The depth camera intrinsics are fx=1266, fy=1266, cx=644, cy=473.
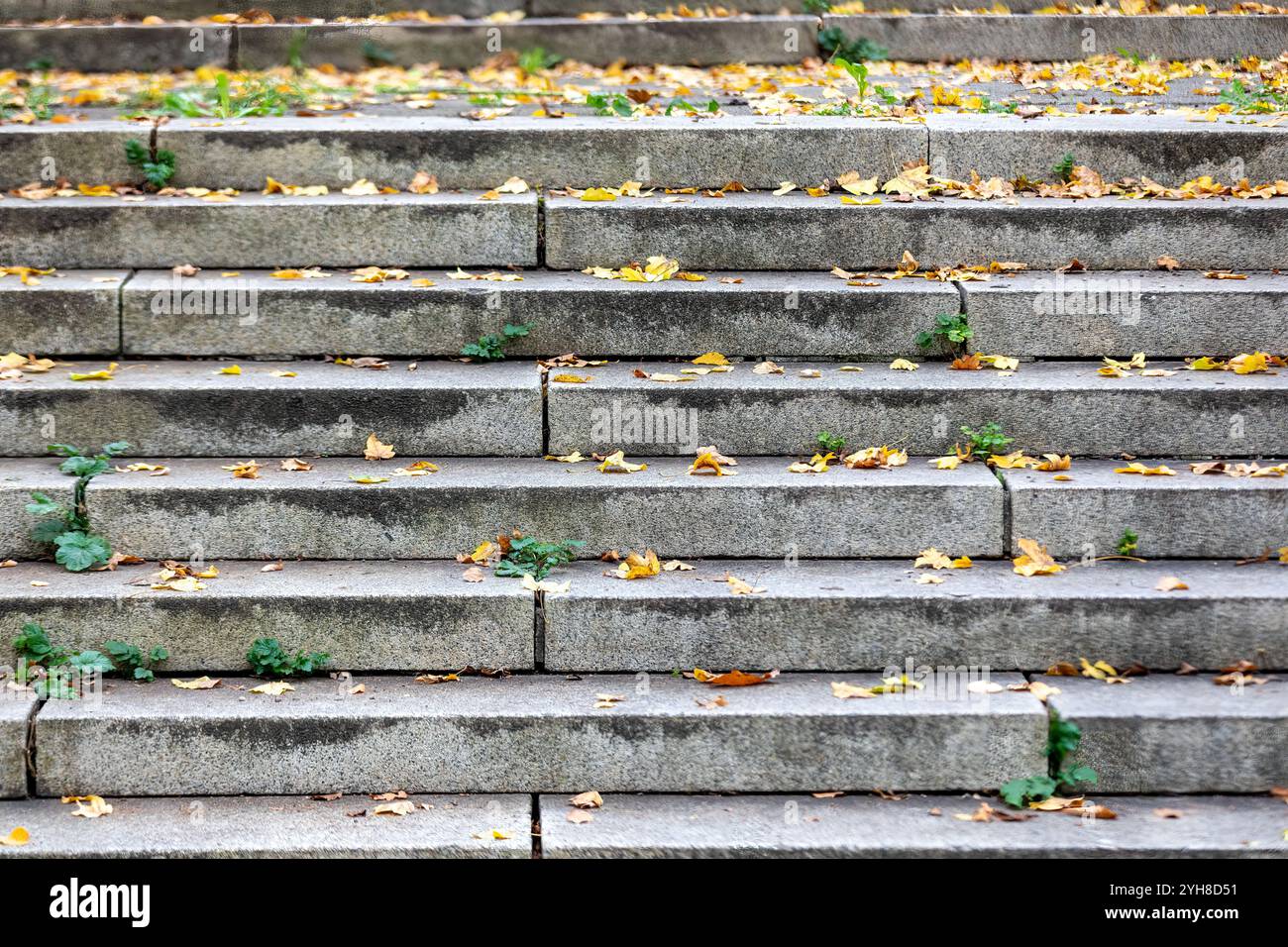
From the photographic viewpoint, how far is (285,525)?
4543mm

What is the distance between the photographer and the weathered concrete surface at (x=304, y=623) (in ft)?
13.9

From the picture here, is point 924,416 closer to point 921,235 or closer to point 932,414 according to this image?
point 932,414

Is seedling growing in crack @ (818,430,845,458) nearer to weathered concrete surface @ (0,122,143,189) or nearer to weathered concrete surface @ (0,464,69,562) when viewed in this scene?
weathered concrete surface @ (0,464,69,562)

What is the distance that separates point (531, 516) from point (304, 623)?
868 millimetres

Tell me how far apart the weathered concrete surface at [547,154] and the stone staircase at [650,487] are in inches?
0.8

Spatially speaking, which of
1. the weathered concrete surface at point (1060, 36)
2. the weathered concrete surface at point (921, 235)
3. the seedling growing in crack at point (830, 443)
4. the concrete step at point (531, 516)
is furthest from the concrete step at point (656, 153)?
the weathered concrete surface at point (1060, 36)

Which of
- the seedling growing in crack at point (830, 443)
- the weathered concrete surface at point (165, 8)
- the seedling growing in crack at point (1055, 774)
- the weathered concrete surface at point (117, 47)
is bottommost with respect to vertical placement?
the seedling growing in crack at point (1055, 774)

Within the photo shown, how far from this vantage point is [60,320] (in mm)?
5195

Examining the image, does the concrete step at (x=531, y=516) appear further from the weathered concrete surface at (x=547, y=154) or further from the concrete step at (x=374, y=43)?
the concrete step at (x=374, y=43)

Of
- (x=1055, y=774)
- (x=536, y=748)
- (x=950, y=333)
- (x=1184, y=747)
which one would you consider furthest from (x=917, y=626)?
(x=950, y=333)

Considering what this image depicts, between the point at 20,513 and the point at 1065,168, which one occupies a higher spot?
the point at 1065,168

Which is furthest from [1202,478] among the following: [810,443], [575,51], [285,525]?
[575,51]

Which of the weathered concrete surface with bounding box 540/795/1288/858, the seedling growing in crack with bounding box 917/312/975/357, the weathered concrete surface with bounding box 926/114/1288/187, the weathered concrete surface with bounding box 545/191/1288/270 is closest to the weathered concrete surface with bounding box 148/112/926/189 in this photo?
the weathered concrete surface with bounding box 926/114/1288/187
